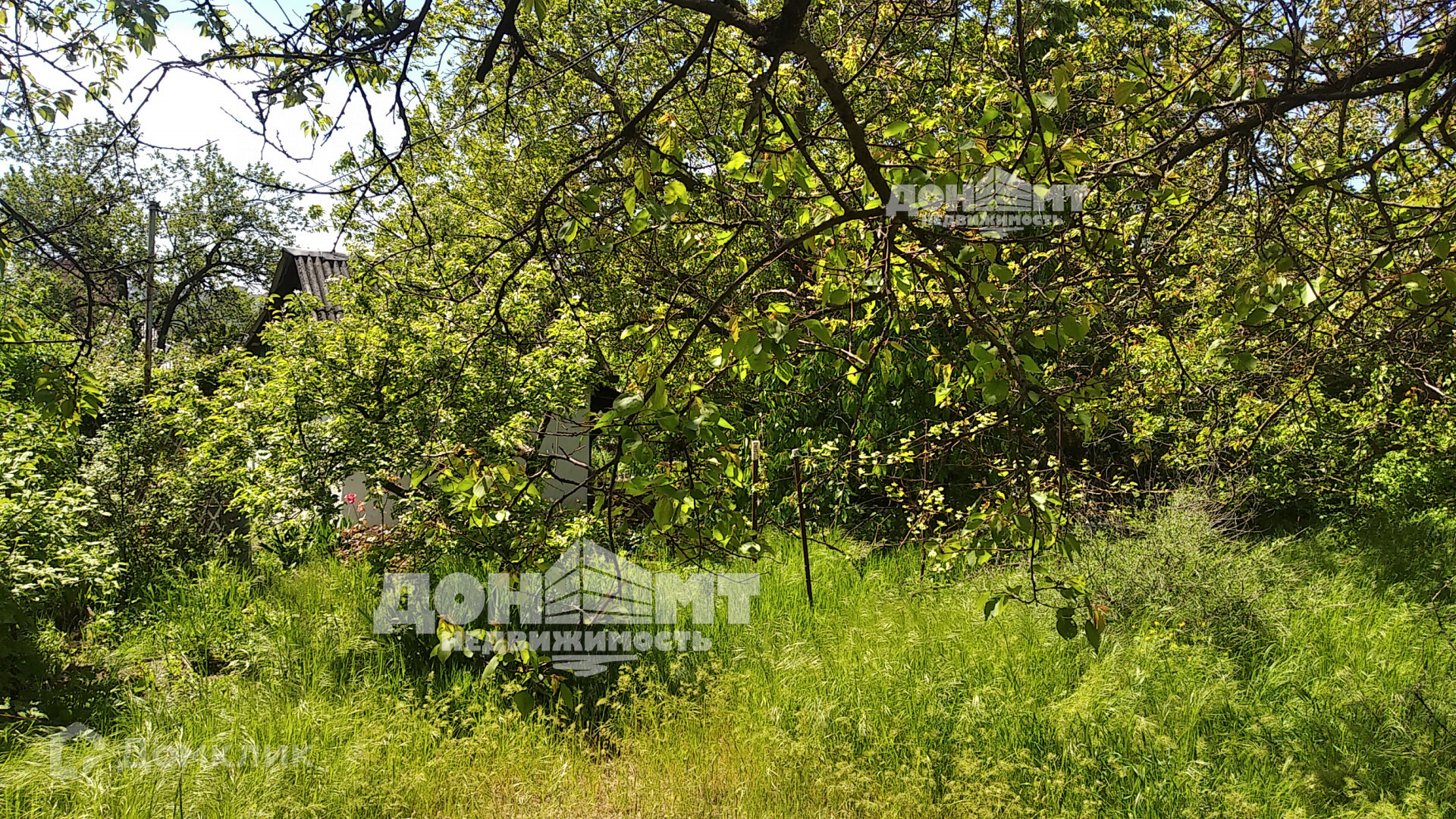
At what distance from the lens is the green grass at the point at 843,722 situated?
3.40m

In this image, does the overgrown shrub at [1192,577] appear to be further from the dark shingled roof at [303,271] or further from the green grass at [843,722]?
the dark shingled roof at [303,271]

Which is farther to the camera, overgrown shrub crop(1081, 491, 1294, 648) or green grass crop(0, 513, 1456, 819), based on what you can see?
overgrown shrub crop(1081, 491, 1294, 648)

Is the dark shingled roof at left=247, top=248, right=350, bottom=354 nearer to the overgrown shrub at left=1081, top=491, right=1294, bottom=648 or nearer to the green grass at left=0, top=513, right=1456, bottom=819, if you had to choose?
the green grass at left=0, top=513, right=1456, bottom=819

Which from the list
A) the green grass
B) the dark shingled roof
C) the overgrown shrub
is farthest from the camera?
the dark shingled roof

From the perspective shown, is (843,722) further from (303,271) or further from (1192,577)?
(303,271)

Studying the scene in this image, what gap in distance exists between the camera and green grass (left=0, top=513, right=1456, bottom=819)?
3404mm

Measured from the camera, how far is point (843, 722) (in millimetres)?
3941

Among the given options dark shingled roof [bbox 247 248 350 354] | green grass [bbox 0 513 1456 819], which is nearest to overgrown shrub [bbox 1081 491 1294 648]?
green grass [bbox 0 513 1456 819]

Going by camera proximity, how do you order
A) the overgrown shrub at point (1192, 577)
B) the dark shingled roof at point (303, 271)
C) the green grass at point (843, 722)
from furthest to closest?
the dark shingled roof at point (303, 271) → the overgrown shrub at point (1192, 577) → the green grass at point (843, 722)

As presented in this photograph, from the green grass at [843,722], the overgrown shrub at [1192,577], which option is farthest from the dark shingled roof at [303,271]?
the overgrown shrub at [1192,577]

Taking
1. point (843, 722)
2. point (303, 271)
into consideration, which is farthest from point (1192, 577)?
point (303, 271)

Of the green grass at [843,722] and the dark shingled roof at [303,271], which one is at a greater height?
the dark shingled roof at [303,271]

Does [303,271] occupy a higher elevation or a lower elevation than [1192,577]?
higher

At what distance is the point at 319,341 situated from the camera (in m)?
4.95
